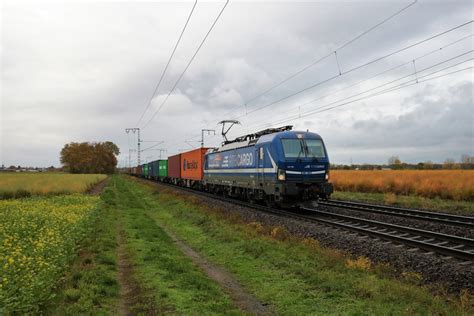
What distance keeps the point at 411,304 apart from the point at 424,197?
21.0 metres

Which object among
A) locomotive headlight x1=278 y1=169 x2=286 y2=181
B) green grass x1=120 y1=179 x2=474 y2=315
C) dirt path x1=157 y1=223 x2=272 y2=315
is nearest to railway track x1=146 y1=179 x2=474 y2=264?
locomotive headlight x1=278 y1=169 x2=286 y2=181

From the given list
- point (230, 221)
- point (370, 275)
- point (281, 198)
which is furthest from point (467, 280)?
point (281, 198)

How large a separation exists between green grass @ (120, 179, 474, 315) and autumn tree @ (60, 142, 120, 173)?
368 ft

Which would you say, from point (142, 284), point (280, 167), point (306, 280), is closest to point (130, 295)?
point (142, 284)

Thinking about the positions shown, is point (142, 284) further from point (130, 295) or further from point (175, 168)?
A: point (175, 168)

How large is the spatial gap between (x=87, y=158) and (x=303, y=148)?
362 ft

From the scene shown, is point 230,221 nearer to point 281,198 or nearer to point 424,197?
point 281,198

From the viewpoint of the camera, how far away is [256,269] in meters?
8.24

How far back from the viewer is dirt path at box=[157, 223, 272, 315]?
6.03 m

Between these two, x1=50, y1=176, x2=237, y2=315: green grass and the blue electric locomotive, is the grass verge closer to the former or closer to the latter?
x1=50, y1=176, x2=237, y2=315: green grass

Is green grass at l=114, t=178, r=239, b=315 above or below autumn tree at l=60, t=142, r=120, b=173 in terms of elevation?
below

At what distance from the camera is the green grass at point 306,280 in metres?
5.77

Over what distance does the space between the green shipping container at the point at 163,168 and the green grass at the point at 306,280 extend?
45.2m

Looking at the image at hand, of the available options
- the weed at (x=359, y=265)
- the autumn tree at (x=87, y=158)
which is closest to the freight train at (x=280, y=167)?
the weed at (x=359, y=265)
